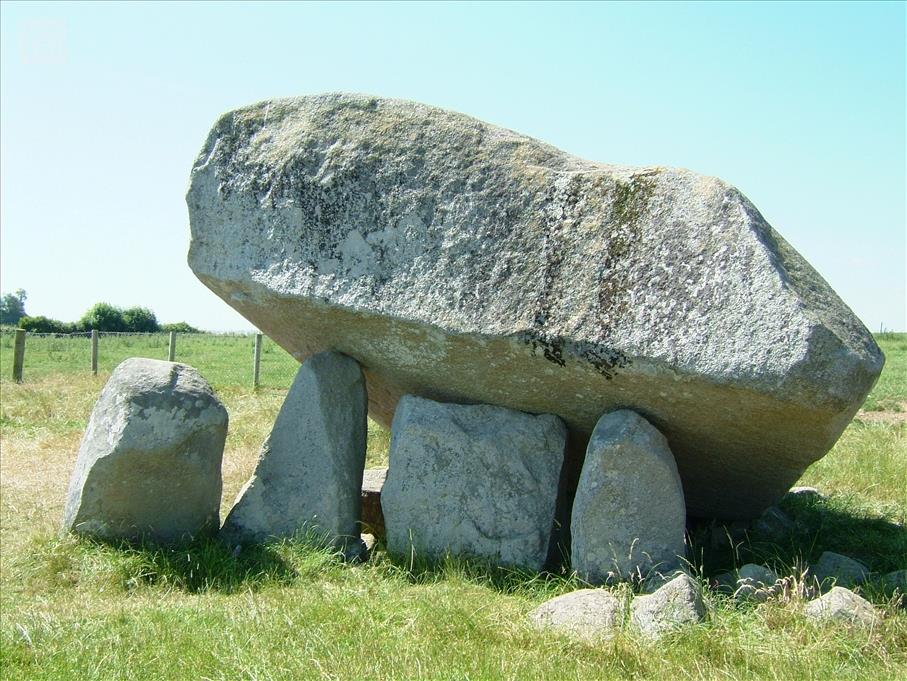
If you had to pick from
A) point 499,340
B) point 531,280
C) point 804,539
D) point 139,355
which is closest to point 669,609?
point 499,340

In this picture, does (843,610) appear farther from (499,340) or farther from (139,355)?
(139,355)

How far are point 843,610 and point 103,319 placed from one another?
45.2 metres

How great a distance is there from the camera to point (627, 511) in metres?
5.71

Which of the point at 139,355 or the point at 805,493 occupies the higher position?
the point at 805,493

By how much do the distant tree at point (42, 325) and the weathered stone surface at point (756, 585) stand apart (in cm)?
4104

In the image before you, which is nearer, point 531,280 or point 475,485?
point 531,280

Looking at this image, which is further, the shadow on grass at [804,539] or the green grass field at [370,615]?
the shadow on grass at [804,539]

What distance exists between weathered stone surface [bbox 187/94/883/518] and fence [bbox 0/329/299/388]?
9745 millimetres

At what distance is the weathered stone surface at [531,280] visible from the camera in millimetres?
5184

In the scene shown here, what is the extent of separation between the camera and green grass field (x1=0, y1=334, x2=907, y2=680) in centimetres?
420

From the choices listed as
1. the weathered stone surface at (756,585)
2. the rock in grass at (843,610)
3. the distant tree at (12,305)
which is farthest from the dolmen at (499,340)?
the distant tree at (12,305)

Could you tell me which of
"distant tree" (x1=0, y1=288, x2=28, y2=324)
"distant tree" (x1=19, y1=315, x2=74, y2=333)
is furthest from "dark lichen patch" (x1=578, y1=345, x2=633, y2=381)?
"distant tree" (x1=0, y1=288, x2=28, y2=324)

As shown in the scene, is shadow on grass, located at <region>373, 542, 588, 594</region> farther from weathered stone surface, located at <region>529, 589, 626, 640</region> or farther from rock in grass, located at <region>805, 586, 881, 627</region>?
rock in grass, located at <region>805, 586, 881, 627</region>

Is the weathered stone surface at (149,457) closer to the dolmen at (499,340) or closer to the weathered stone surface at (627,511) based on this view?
the dolmen at (499,340)
